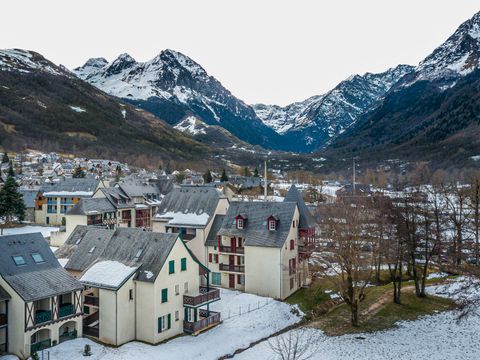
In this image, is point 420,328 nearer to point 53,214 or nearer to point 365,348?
point 365,348

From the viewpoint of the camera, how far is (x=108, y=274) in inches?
1586

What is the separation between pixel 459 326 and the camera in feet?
137

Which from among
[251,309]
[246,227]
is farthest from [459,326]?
[246,227]

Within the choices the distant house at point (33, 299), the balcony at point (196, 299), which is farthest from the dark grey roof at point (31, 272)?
the balcony at point (196, 299)

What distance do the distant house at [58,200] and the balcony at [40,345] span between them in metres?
74.4

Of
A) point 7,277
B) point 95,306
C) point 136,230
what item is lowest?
point 95,306

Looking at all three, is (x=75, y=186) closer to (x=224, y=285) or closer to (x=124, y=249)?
(x=224, y=285)

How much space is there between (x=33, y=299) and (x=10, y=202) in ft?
229

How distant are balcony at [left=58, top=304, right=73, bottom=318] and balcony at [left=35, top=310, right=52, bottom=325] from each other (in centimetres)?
96

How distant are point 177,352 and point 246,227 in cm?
2245

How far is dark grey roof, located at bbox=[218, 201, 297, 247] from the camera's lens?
53.2 metres

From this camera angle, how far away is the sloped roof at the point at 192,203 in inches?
2456

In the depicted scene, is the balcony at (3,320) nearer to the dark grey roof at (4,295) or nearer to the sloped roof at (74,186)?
the dark grey roof at (4,295)

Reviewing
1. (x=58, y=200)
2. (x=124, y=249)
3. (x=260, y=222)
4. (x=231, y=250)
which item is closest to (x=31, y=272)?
(x=124, y=249)
